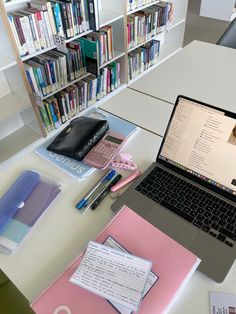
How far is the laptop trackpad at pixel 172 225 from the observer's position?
76 centimetres

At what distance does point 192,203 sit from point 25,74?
1.56 m

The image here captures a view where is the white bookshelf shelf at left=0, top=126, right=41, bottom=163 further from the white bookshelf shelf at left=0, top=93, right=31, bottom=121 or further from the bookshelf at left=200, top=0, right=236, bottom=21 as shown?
the bookshelf at left=200, top=0, right=236, bottom=21

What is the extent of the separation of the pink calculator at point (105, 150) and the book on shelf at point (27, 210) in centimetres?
16

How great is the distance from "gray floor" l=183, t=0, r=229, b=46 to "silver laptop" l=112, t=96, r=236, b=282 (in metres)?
3.24

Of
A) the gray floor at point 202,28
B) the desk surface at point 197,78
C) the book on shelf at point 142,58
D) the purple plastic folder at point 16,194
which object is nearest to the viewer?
the purple plastic folder at point 16,194

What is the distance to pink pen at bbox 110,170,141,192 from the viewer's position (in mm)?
920

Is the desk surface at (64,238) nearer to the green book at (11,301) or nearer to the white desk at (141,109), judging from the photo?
the white desk at (141,109)

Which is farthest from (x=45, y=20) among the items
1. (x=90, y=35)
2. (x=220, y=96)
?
(x=220, y=96)

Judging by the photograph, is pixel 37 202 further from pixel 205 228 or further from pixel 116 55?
pixel 116 55

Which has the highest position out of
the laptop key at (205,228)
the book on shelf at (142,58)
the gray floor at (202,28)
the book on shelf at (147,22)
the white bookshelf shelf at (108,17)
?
the laptop key at (205,228)

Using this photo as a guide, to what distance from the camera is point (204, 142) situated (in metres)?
0.83

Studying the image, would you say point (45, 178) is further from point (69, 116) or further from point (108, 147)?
point (69, 116)

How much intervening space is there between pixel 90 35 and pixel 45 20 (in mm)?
517

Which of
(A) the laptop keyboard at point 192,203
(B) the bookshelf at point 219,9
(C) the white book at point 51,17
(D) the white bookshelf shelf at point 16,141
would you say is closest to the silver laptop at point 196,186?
(A) the laptop keyboard at point 192,203
